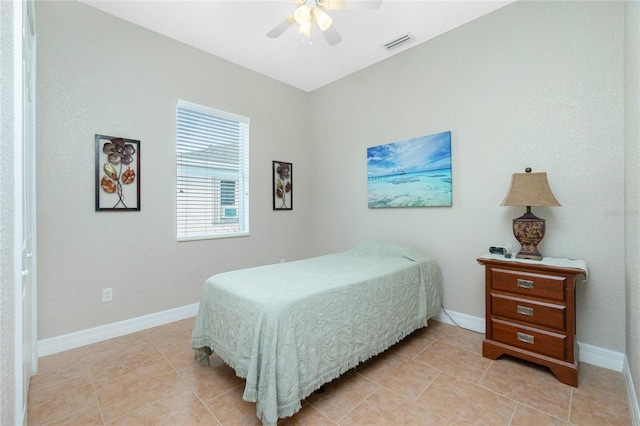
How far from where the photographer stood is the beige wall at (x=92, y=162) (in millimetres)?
2260

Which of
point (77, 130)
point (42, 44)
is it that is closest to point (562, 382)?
point (77, 130)

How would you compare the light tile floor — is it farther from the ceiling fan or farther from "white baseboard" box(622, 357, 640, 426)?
the ceiling fan

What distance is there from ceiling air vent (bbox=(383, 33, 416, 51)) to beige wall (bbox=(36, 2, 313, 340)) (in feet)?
5.69

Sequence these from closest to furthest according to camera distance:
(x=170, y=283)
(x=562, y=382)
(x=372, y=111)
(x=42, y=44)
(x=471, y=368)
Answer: (x=562, y=382), (x=471, y=368), (x=42, y=44), (x=170, y=283), (x=372, y=111)

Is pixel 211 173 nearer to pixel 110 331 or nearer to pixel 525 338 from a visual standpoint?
pixel 110 331

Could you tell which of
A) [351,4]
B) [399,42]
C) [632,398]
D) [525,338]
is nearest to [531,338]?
[525,338]

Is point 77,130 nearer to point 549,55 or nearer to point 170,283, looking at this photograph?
point 170,283

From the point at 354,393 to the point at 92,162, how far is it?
2.78 metres

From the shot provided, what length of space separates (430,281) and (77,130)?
133 inches

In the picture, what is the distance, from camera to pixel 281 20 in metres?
2.60

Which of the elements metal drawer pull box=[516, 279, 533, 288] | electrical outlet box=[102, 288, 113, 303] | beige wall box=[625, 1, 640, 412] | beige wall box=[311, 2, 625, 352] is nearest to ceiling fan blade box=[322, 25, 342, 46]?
beige wall box=[311, 2, 625, 352]

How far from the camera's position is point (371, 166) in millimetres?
3387

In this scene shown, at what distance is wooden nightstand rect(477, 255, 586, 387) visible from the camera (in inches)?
72.3

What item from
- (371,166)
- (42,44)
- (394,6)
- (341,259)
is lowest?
(341,259)
